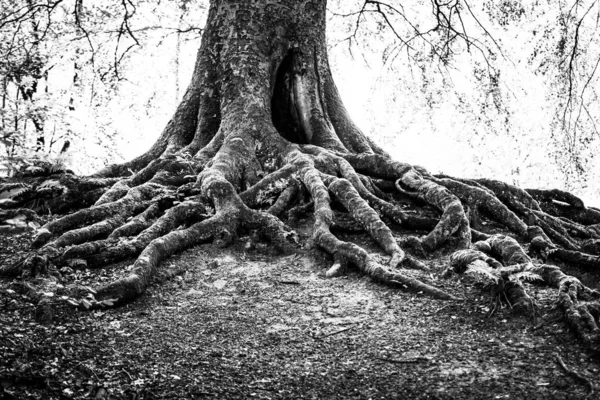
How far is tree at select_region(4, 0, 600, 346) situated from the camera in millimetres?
5059

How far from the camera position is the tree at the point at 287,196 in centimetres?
506

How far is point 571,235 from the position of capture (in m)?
7.07

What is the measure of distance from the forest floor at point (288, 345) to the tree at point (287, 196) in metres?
0.23

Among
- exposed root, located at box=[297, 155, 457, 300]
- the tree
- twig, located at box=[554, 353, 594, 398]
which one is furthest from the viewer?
the tree

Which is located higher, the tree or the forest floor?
the tree

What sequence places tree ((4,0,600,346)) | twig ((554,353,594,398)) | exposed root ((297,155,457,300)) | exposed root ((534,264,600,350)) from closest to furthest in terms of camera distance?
1. twig ((554,353,594,398))
2. exposed root ((534,264,600,350))
3. exposed root ((297,155,457,300))
4. tree ((4,0,600,346))

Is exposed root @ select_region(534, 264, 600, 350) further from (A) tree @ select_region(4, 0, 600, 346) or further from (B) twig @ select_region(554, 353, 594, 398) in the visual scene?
(B) twig @ select_region(554, 353, 594, 398)

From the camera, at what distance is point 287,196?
660 cm

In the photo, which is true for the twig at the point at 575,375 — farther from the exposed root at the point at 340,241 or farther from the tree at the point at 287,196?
the exposed root at the point at 340,241

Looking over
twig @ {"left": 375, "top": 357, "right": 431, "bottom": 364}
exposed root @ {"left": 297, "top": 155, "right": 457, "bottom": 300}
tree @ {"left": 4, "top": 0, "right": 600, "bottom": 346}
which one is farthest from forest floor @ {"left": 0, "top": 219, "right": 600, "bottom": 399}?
tree @ {"left": 4, "top": 0, "right": 600, "bottom": 346}

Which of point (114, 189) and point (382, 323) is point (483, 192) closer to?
point (382, 323)

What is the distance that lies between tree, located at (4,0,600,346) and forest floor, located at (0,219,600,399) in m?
0.23

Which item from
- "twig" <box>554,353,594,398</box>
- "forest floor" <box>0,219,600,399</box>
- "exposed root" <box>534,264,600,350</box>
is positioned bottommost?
"forest floor" <box>0,219,600,399</box>

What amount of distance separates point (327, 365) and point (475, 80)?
9.51 metres
